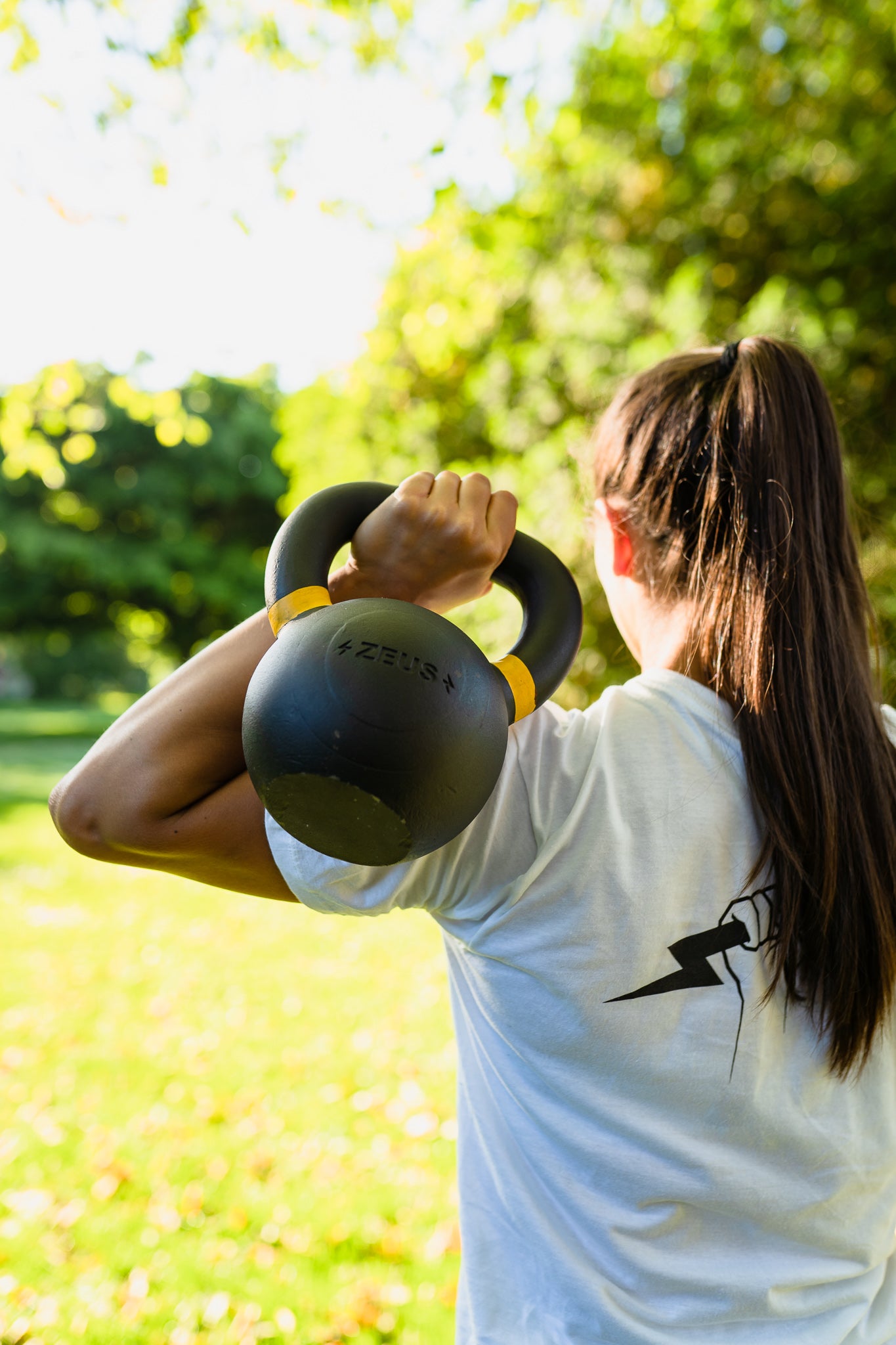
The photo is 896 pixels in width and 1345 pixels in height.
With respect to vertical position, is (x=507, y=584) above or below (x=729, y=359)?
below

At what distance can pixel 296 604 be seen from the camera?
3.13ft

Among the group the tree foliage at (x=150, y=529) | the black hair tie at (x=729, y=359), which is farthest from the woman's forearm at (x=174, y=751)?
the tree foliage at (x=150, y=529)

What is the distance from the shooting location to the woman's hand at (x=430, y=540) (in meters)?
1.04

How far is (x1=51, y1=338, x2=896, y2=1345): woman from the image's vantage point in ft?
3.39

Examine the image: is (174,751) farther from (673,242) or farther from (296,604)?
(673,242)

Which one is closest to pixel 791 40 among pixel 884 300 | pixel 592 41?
pixel 592 41

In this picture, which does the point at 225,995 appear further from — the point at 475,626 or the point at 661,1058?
the point at 661,1058

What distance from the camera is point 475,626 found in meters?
6.30

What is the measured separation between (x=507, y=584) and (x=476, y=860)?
358 mm

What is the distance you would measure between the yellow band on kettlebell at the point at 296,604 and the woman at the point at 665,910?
13 centimetres

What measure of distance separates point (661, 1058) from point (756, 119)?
24.2ft

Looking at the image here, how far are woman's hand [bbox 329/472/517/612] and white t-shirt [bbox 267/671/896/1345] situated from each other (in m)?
0.19

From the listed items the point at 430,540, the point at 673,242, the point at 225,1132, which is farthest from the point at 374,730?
the point at 673,242

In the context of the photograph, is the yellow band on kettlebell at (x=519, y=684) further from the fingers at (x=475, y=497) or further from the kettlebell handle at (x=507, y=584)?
the fingers at (x=475, y=497)
